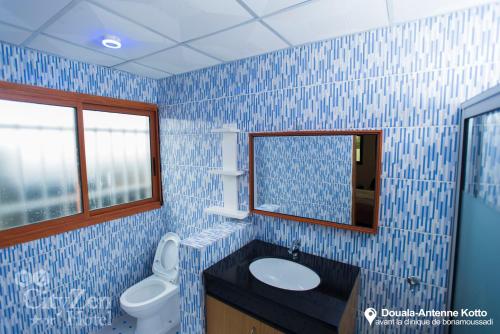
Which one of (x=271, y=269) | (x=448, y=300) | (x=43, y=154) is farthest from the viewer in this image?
(x=43, y=154)

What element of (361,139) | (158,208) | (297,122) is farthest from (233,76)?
(158,208)

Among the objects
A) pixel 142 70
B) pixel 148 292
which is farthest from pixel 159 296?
pixel 142 70

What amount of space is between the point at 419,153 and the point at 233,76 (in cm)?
142

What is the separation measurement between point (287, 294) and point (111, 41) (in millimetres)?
1836

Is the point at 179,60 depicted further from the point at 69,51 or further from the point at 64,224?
the point at 64,224

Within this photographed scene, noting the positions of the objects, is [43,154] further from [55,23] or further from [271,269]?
[271,269]

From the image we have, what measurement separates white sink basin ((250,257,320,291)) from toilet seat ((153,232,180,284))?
1.00m

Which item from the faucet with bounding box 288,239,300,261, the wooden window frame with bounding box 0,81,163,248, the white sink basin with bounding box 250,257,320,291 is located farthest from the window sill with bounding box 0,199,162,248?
the faucet with bounding box 288,239,300,261

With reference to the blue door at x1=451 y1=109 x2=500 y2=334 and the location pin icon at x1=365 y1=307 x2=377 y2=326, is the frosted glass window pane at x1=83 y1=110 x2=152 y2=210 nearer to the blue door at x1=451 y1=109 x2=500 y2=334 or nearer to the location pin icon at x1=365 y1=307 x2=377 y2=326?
the location pin icon at x1=365 y1=307 x2=377 y2=326

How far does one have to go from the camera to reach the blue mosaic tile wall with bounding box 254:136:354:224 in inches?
61.9

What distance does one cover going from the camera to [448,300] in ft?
4.33

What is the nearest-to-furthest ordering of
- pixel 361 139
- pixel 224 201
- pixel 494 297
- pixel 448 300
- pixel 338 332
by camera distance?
pixel 494 297 → pixel 338 332 → pixel 448 300 → pixel 361 139 → pixel 224 201

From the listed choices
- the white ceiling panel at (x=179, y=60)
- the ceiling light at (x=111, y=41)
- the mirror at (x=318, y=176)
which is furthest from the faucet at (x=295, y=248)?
the ceiling light at (x=111, y=41)

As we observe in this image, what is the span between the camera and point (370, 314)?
1536 mm
